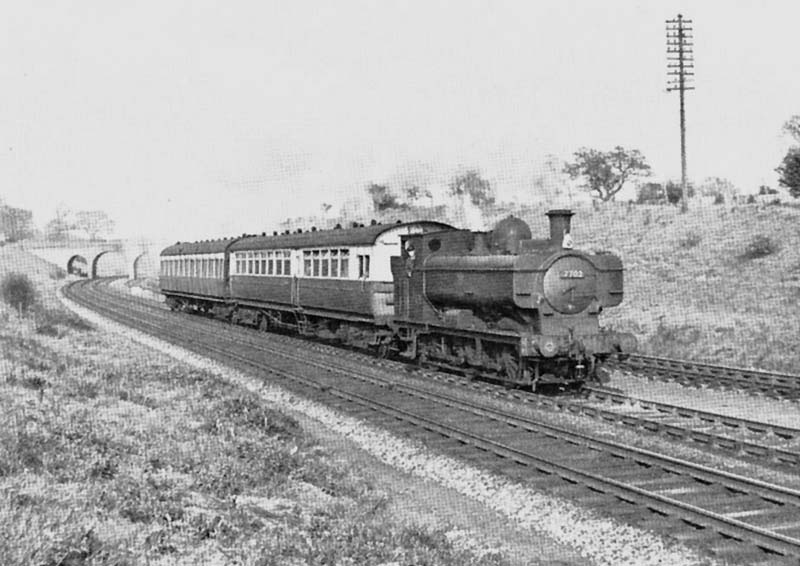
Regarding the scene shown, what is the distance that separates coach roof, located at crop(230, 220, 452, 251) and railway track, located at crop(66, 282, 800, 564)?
3685 millimetres

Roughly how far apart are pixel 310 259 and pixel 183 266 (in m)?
16.9

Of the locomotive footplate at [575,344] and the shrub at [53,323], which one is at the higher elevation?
the locomotive footplate at [575,344]

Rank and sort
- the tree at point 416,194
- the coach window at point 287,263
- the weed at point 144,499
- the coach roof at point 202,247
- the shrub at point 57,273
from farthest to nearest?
1. the shrub at point 57,273
2. the tree at point 416,194
3. the coach roof at point 202,247
4. the coach window at point 287,263
5. the weed at point 144,499

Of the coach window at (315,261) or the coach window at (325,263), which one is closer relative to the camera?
the coach window at (325,263)

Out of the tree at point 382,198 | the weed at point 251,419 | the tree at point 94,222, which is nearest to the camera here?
the weed at point 251,419

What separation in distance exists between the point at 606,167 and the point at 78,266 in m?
68.6

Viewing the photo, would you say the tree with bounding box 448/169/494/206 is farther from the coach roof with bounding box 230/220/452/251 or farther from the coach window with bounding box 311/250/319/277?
the coach window with bounding box 311/250/319/277

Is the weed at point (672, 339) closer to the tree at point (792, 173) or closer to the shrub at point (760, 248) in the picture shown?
the shrub at point (760, 248)

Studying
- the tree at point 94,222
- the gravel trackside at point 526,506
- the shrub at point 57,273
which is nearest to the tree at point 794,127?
the gravel trackside at point 526,506

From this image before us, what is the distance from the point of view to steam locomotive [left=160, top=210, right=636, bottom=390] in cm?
1564

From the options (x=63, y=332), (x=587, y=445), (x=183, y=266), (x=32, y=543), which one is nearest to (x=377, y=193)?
(x=183, y=266)

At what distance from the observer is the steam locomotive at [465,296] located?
1564 cm

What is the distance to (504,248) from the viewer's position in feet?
54.6

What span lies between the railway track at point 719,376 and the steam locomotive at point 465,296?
5.01ft
